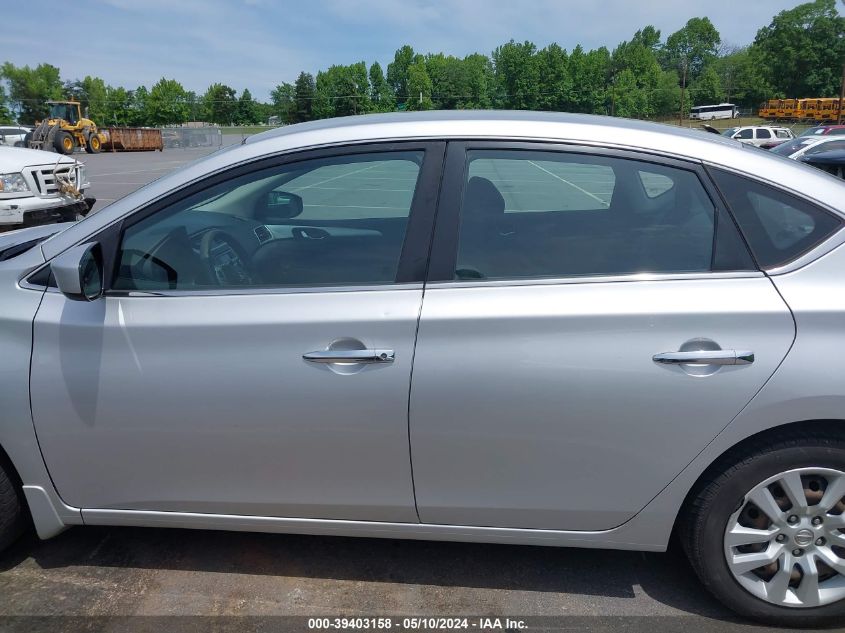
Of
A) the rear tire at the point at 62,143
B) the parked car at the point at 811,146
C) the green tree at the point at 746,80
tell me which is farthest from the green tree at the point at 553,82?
the parked car at the point at 811,146

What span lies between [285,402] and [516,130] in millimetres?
1221

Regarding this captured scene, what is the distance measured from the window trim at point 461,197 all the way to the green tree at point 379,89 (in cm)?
9240

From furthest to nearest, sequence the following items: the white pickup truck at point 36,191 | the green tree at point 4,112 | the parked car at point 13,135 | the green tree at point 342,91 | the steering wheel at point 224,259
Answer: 1. the green tree at point 342,91
2. the green tree at point 4,112
3. the parked car at point 13,135
4. the white pickup truck at point 36,191
5. the steering wheel at point 224,259

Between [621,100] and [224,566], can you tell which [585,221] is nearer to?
[224,566]

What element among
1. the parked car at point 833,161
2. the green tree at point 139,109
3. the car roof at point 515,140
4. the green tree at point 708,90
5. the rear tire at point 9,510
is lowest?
the rear tire at point 9,510

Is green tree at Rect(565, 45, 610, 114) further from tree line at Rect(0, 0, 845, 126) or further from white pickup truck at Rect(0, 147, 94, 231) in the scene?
white pickup truck at Rect(0, 147, 94, 231)

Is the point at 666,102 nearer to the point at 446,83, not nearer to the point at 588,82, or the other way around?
the point at 588,82

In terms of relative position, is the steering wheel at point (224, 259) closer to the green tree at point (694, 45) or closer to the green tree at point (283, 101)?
the green tree at point (283, 101)

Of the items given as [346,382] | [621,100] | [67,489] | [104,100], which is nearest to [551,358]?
[346,382]

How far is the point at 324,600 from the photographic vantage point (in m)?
2.38

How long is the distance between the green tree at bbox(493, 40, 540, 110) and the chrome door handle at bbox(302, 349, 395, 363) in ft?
277

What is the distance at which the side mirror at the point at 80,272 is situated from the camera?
208 centimetres

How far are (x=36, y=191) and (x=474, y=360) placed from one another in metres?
8.26

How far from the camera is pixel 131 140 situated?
48.1 m
